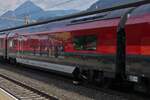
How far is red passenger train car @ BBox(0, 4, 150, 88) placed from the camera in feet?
39.9

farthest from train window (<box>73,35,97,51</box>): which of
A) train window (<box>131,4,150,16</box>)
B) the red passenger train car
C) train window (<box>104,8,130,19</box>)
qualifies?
train window (<box>131,4,150,16</box>)

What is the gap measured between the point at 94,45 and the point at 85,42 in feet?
2.95

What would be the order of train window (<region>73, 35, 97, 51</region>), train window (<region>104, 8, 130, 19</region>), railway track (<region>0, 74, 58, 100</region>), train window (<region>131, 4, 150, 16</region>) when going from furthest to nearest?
train window (<region>73, 35, 97, 51</region>) < train window (<region>104, 8, 130, 19</region>) < railway track (<region>0, 74, 58, 100</region>) < train window (<region>131, 4, 150, 16</region>)

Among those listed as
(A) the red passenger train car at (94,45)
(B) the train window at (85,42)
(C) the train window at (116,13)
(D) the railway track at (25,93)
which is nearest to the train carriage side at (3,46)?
(A) the red passenger train car at (94,45)

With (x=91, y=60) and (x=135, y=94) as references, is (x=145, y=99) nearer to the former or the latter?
(x=135, y=94)

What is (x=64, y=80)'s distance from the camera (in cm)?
1903

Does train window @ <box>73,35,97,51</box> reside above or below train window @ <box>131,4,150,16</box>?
below

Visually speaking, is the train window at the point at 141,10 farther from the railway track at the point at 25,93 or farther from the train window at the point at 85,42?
the railway track at the point at 25,93

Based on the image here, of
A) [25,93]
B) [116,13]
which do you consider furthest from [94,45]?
[25,93]

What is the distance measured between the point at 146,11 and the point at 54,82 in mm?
7585

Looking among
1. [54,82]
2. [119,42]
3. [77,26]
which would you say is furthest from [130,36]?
[54,82]

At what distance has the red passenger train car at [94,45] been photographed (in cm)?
1216

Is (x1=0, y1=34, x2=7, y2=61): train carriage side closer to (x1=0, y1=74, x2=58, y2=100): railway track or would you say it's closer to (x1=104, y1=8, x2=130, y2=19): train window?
(x1=0, y1=74, x2=58, y2=100): railway track

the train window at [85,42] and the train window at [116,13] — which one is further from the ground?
the train window at [116,13]
